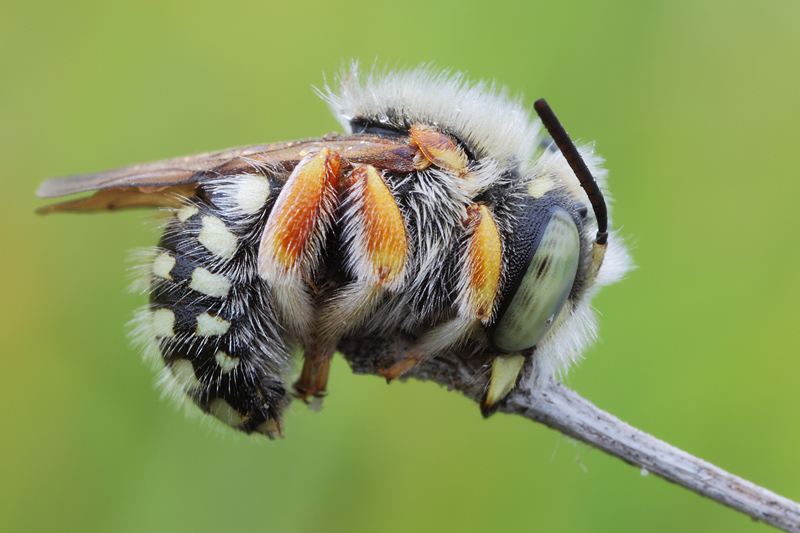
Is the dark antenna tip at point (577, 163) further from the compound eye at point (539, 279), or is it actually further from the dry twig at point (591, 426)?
the dry twig at point (591, 426)

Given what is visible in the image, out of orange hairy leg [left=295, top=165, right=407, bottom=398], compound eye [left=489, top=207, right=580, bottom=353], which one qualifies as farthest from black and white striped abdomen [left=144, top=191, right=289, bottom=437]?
compound eye [left=489, top=207, right=580, bottom=353]

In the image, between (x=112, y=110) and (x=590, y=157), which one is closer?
(x=590, y=157)

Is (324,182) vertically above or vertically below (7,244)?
above

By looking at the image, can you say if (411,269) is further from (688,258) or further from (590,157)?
(688,258)

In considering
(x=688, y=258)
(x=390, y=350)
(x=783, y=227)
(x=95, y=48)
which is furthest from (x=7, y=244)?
(x=783, y=227)

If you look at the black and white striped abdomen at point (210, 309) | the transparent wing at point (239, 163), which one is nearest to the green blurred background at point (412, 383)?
the transparent wing at point (239, 163)

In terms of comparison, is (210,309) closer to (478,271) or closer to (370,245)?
(370,245)
